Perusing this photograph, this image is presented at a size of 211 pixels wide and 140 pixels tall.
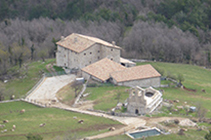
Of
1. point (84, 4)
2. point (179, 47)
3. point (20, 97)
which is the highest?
point (84, 4)

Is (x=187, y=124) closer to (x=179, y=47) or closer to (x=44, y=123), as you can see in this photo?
(x=44, y=123)

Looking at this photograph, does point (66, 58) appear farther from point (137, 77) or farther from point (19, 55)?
point (137, 77)

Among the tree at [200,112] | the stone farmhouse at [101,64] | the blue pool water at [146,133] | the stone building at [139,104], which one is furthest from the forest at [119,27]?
the blue pool water at [146,133]

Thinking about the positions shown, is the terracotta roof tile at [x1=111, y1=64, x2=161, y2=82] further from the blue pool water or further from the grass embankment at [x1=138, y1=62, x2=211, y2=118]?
the blue pool water

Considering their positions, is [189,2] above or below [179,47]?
above

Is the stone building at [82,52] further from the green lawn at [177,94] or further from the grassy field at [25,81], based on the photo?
the green lawn at [177,94]

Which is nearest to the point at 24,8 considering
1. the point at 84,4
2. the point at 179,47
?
the point at 84,4
